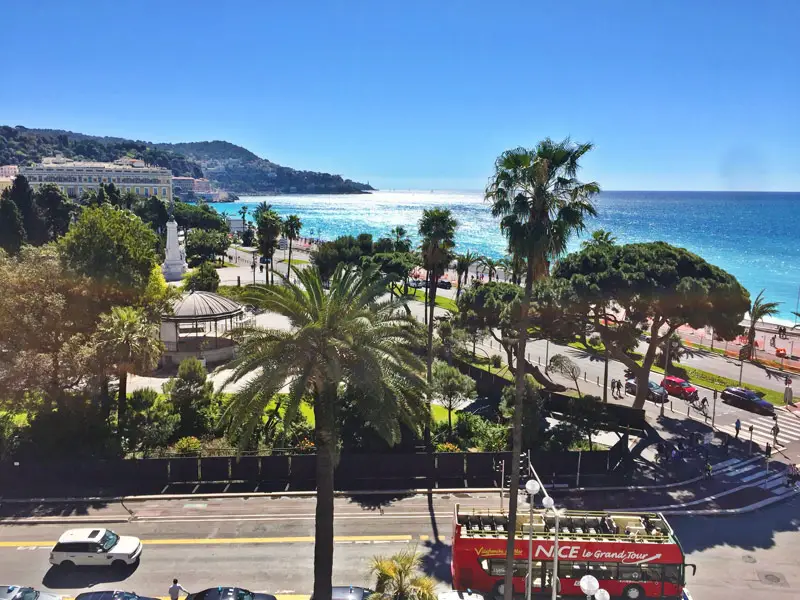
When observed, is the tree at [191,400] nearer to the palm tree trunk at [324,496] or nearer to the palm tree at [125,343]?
the palm tree at [125,343]

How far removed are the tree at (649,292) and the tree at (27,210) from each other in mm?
72359

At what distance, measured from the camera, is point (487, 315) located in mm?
38156

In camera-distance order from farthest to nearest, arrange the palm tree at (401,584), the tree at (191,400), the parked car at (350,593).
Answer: the tree at (191,400), the parked car at (350,593), the palm tree at (401,584)

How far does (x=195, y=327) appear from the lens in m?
45.5

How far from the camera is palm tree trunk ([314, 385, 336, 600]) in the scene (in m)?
16.1

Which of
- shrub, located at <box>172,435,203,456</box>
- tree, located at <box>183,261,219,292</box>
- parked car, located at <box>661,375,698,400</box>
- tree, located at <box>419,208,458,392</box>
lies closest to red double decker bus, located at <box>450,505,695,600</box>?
shrub, located at <box>172,435,203,456</box>

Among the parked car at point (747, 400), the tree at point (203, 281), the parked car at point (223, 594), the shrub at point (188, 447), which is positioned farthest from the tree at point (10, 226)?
the parked car at point (747, 400)

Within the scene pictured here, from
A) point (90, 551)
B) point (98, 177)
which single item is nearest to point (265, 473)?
point (90, 551)

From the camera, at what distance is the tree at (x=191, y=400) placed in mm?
28156

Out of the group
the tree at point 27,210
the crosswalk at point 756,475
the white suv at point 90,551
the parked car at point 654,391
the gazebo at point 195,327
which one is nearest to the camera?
the white suv at point 90,551

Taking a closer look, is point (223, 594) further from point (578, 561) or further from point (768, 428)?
point (768, 428)

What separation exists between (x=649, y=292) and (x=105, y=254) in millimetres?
29543

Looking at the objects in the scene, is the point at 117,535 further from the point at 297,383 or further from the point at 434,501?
the point at 434,501

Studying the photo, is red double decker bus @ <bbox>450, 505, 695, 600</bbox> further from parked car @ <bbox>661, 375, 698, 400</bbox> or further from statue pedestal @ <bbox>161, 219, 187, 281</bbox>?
statue pedestal @ <bbox>161, 219, 187, 281</bbox>
